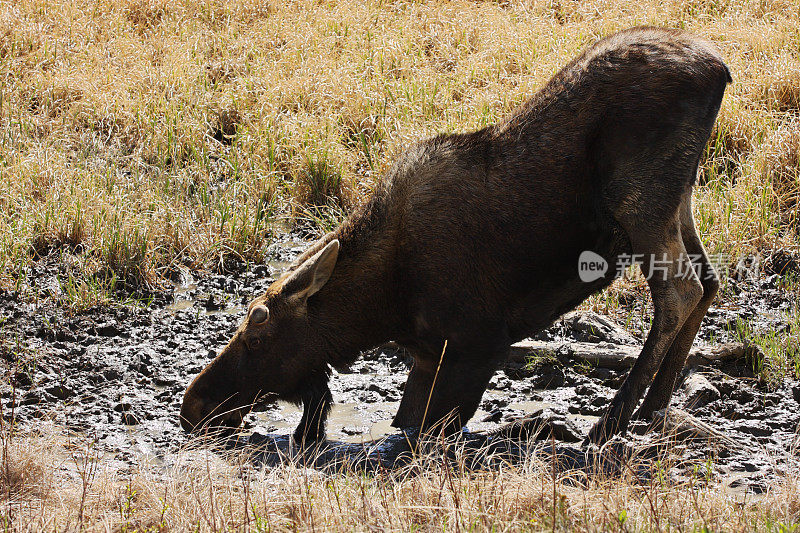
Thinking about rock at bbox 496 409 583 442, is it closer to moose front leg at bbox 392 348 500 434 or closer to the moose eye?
moose front leg at bbox 392 348 500 434

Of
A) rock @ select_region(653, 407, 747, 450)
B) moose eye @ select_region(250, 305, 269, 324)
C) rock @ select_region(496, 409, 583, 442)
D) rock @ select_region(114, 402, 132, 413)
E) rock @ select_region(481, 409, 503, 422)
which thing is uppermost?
moose eye @ select_region(250, 305, 269, 324)

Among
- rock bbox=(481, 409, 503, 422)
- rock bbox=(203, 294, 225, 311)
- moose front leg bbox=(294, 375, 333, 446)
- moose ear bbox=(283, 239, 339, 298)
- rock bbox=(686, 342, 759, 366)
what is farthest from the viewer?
rock bbox=(203, 294, 225, 311)

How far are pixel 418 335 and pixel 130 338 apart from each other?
284 centimetres

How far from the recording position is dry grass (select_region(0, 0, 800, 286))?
28.7ft

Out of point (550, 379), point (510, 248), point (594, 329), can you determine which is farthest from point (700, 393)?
point (510, 248)

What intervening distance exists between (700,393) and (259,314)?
284 centimetres

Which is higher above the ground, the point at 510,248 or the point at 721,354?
the point at 510,248

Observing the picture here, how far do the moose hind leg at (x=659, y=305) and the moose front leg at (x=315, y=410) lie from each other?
1.63 meters

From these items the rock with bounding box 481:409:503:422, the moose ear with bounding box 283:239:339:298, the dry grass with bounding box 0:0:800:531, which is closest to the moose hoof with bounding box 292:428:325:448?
the dry grass with bounding box 0:0:800:531

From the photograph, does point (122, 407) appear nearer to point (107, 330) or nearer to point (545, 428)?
point (107, 330)

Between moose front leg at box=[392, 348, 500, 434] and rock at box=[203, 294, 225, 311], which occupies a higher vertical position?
moose front leg at box=[392, 348, 500, 434]

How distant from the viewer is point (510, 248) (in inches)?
223

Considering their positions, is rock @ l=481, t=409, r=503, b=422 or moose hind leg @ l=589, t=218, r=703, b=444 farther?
rock @ l=481, t=409, r=503, b=422

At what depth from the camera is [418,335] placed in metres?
5.84
